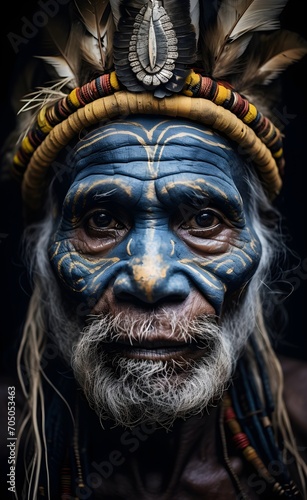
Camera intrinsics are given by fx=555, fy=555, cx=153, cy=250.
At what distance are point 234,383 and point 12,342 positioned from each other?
1304mm

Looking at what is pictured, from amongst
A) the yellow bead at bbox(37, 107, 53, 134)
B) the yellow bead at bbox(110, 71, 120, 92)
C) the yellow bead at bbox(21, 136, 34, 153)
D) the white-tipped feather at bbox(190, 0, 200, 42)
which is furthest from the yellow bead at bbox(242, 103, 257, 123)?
the yellow bead at bbox(21, 136, 34, 153)

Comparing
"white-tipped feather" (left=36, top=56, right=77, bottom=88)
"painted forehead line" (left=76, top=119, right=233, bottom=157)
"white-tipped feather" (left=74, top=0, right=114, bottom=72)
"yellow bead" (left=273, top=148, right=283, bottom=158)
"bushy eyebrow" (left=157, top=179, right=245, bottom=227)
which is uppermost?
"white-tipped feather" (left=74, top=0, right=114, bottom=72)

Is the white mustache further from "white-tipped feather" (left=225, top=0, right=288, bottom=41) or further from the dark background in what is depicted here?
"white-tipped feather" (left=225, top=0, right=288, bottom=41)

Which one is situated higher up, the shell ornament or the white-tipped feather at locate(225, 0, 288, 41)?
the white-tipped feather at locate(225, 0, 288, 41)

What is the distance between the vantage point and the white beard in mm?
1889

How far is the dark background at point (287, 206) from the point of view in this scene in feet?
9.36

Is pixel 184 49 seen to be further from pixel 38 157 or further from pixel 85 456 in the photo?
pixel 85 456

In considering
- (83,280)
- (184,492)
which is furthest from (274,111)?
(184,492)

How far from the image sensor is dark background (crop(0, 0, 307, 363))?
285cm

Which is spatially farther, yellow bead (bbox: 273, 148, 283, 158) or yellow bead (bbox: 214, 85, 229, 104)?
yellow bead (bbox: 273, 148, 283, 158)

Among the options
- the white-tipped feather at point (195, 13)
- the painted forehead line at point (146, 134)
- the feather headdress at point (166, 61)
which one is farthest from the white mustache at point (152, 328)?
the white-tipped feather at point (195, 13)

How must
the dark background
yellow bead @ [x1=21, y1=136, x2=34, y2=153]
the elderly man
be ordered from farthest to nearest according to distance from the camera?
1. the dark background
2. yellow bead @ [x1=21, y1=136, x2=34, y2=153]
3. the elderly man

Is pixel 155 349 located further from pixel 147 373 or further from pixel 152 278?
pixel 152 278

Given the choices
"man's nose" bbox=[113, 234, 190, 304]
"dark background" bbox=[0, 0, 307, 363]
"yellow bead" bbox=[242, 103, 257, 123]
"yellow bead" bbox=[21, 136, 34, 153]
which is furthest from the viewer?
"dark background" bbox=[0, 0, 307, 363]
